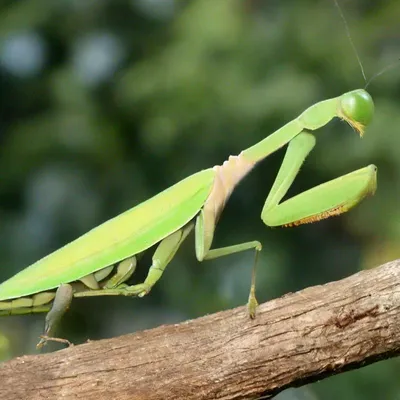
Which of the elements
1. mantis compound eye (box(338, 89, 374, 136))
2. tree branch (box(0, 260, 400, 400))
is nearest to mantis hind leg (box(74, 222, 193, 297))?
tree branch (box(0, 260, 400, 400))

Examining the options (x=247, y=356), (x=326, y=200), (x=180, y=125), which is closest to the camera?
(x=247, y=356)

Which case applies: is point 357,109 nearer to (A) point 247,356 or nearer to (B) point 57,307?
(A) point 247,356

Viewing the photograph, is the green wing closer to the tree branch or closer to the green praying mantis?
the green praying mantis

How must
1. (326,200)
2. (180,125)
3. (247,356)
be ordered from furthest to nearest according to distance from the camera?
(180,125), (326,200), (247,356)

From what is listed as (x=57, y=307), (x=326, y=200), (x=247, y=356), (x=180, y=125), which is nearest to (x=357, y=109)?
(x=326, y=200)

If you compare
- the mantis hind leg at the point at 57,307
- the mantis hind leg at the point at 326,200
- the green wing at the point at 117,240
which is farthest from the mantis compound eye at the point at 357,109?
the mantis hind leg at the point at 57,307

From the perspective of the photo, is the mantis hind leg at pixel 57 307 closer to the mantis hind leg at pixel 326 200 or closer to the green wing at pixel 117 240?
the green wing at pixel 117 240

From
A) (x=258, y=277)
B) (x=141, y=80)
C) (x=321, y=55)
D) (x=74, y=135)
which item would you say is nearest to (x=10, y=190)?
(x=74, y=135)
